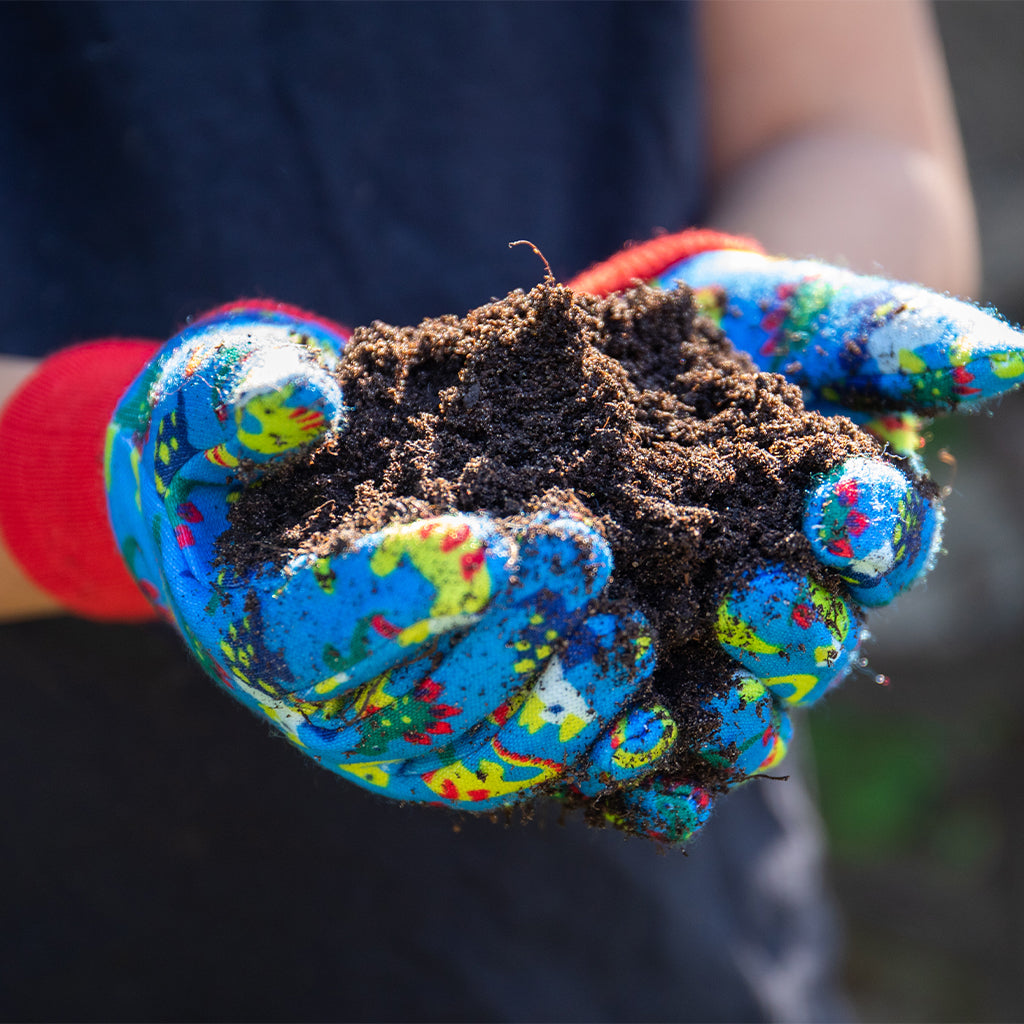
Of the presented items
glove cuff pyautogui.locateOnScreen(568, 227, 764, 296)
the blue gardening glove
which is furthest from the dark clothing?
the blue gardening glove

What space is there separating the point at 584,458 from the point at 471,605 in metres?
0.23

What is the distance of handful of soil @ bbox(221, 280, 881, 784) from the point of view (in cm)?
87

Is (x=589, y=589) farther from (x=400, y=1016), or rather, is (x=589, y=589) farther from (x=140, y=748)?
(x=400, y=1016)

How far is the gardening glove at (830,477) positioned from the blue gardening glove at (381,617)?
124 mm

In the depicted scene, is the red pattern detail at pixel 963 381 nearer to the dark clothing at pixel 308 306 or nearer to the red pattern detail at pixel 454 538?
the red pattern detail at pixel 454 538

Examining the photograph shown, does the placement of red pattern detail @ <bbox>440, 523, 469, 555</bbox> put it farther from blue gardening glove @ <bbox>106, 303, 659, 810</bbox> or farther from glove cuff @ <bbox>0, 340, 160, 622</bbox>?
glove cuff @ <bbox>0, 340, 160, 622</bbox>

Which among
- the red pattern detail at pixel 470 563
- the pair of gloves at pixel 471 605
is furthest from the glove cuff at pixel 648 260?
the red pattern detail at pixel 470 563

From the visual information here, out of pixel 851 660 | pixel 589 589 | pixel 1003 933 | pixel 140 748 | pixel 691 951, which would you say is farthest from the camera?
pixel 1003 933

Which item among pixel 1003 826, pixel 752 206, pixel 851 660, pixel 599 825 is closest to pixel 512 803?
pixel 599 825

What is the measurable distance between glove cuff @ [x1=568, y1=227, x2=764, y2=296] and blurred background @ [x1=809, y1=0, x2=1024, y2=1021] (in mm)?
2530

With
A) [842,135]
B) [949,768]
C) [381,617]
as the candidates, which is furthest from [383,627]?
[949,768]

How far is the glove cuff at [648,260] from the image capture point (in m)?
1.19

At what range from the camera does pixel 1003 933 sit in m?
3.42

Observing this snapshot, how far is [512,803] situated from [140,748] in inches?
35.9
